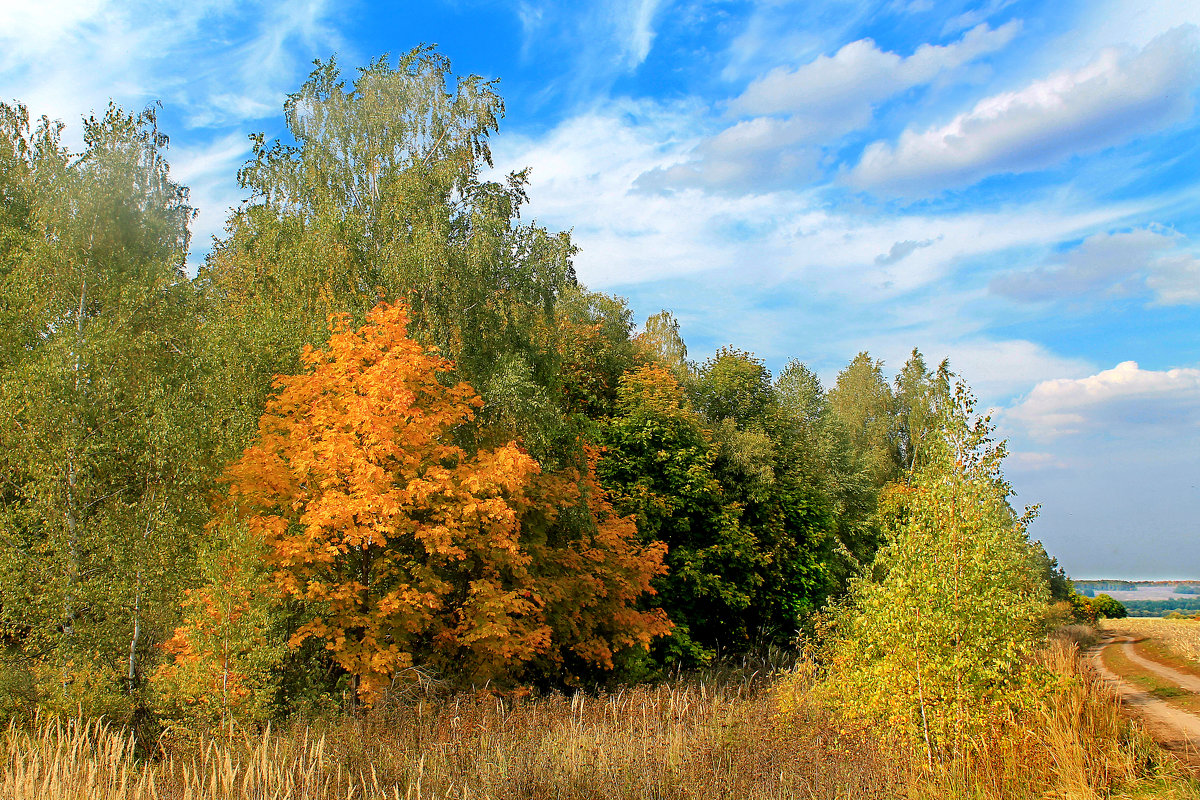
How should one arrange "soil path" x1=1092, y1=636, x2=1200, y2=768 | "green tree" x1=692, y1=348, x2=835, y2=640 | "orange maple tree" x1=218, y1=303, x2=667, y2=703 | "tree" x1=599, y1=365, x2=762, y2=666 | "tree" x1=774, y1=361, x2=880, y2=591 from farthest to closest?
"tree" x1=774, y1=361, x2=880, y2=591 < "green tree" x1=692, y1=348, x2=835, y2=640 < "tree" x1=599, y1=365, x2=762, y2=666 < "soil path" x1=1092, y1=636, x2=1200, y2=768 < "orange maple tree" x1=218, y1=303, x2=667, y2=703

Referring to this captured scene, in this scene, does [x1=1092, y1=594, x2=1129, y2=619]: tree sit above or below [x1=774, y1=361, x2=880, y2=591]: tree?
below

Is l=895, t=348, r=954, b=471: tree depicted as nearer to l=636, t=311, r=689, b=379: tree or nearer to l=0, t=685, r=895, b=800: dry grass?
l=636, t=311, r=689, b=379: tree

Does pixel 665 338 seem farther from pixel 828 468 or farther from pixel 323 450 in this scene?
pixel 323 450

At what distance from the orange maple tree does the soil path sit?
1358 centimetres

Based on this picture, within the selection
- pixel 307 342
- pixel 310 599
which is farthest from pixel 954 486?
pixel 307 342

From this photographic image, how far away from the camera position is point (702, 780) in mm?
8875

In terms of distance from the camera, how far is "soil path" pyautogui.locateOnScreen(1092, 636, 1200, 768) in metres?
Result: 16.5

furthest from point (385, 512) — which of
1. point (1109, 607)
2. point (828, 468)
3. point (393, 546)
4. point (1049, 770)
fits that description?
point (1109, 607)

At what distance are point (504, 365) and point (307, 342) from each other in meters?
4.40

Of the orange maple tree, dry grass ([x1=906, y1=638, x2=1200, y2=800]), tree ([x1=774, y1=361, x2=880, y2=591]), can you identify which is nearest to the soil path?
dry grass ([x1=906, y1=638, x2=1200, y2=800])

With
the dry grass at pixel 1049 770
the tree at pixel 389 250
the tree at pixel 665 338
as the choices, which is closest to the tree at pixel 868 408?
the tree at pixel 665 338

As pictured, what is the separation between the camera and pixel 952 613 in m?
10.8

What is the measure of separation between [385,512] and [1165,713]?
70.0 feet

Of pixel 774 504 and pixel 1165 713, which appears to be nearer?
pixel 1165 713
